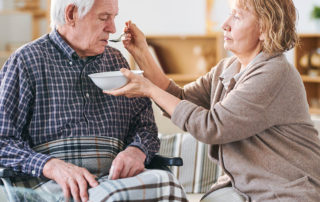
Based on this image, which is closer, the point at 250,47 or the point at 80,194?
the point at 80,194

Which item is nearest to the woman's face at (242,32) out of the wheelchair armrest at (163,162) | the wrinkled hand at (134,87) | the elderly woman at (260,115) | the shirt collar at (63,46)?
the elderly woman at (260,115)

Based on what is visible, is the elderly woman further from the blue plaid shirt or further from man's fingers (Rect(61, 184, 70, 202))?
man's fingers (Rect(61, 184, 70, 202))

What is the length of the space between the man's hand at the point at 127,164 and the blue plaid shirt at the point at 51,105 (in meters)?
0.07

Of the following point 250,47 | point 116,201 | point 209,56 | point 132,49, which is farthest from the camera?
point 209,56

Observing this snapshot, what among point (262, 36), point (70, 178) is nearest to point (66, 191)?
point (70, 178)

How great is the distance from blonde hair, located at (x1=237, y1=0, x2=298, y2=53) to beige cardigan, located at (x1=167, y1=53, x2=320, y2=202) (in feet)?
0.14

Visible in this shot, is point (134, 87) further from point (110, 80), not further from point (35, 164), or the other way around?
point (35, 164)

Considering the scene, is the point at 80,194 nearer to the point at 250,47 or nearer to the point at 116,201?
the point at 116,201

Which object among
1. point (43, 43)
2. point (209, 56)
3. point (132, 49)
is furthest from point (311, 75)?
point (43, 43)

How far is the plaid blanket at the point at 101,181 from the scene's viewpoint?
147cm

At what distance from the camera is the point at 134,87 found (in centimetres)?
168

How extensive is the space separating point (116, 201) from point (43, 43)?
0.68m

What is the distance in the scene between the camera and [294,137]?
5.51ft

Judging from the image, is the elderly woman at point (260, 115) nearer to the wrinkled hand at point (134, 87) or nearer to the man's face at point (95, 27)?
the wrinkled hand at point (134, 87)
